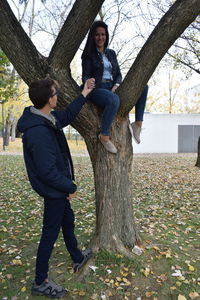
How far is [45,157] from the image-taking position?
2.56 meters

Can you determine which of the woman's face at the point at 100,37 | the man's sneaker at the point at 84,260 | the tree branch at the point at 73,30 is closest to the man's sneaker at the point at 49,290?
the man's sneaker at the point at 84,260

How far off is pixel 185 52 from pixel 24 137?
11.5 meters

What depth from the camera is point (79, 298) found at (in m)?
2.89

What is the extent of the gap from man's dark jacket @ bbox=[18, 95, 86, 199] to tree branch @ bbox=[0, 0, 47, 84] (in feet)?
1.99

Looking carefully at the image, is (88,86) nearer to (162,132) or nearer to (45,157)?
(45,157)

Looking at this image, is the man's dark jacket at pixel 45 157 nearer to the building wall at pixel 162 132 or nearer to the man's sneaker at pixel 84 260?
the man's sneaker at pixel 84 260

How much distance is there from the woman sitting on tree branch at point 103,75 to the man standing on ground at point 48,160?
Answer: 0.21m

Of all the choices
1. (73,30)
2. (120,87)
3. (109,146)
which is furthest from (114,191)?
(73,30)

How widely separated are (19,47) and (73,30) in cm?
59

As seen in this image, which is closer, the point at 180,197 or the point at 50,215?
the point at 50,215

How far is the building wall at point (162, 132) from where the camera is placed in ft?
80.5

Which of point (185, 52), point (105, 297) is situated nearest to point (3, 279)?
point (105, 297)

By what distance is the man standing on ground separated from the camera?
2584 mm

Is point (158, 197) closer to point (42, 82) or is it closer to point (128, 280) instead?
point (128, 280)
